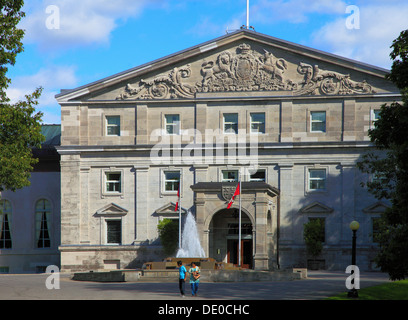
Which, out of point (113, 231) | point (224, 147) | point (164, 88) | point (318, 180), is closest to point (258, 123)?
point (224, 147)

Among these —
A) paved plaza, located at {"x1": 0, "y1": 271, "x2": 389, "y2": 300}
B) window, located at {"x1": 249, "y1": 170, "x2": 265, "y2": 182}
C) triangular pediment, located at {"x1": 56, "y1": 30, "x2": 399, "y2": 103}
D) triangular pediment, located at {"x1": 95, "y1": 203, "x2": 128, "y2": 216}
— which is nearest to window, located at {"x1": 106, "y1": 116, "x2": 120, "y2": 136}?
triangular pediment, located at {"x1": 56, "y1": 30, "x2": 399, "y2": 103}

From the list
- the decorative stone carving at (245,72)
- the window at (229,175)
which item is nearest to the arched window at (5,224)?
the window at (229,175)

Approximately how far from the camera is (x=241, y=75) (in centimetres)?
5672

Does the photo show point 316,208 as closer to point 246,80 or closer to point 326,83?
point 326,83

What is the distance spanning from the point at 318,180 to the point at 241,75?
998cm

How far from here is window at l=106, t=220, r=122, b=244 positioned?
57906 mm

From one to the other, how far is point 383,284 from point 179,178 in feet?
70.5

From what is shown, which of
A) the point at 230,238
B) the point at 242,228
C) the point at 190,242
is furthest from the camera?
the point at 230,238

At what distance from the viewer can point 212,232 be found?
55500 millimetres

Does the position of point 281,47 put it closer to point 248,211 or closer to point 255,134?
point 255,134

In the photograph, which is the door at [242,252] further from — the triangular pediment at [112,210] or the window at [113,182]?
the window at [113,182]

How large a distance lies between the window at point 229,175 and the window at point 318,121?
267 inches

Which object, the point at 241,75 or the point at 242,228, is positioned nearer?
the point at 242,228
